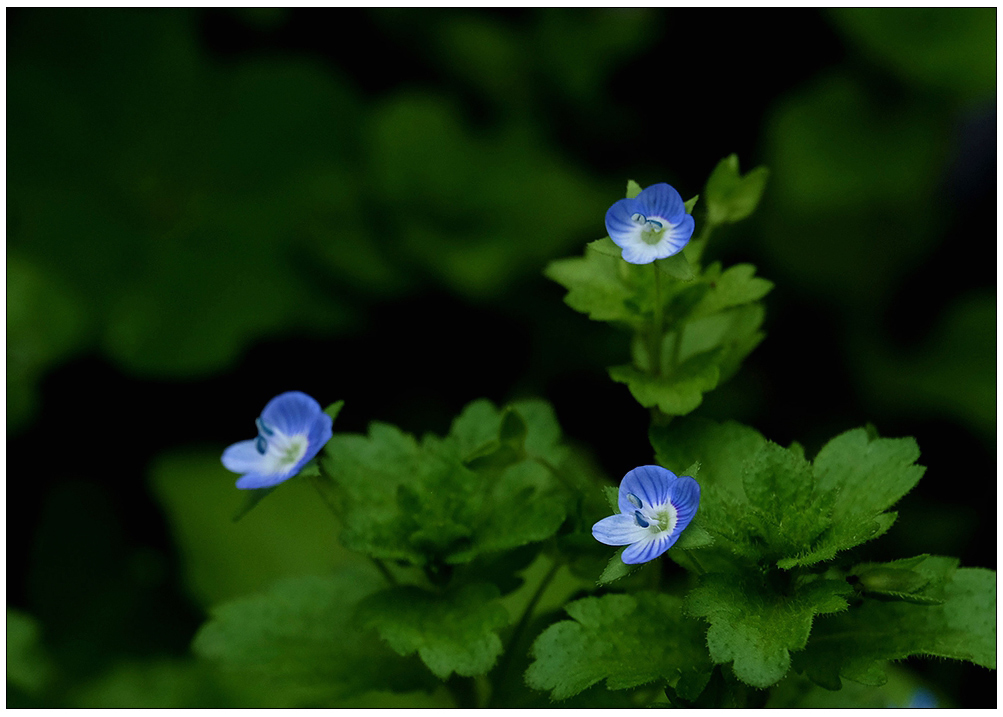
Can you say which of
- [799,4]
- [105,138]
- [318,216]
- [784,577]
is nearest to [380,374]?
[318,216]

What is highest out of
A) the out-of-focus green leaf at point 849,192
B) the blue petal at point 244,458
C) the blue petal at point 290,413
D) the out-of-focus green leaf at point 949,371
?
the out-of-focus green leaf at point 849,192

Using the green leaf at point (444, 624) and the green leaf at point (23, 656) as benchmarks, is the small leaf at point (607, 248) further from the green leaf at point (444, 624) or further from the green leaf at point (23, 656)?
the green leaf at point (23, 656)

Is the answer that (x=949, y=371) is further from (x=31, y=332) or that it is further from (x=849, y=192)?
(x=31, y=332)

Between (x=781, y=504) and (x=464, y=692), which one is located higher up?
(x=781, y=504)

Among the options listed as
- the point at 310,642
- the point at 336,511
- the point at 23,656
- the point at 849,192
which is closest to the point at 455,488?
the point at 336,511

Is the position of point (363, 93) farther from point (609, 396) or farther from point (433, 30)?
point (609, 396)

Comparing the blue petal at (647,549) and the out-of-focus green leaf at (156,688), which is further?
the out-of-focus green leaf at (156,688)

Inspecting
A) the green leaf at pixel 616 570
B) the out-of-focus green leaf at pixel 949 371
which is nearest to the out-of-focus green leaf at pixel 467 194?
the out-of-focus green leaf at pixel 949 371

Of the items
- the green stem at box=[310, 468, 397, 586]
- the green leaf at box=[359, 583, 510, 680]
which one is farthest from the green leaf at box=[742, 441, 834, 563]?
the green stem at box=[310, 468, 397, 586]
